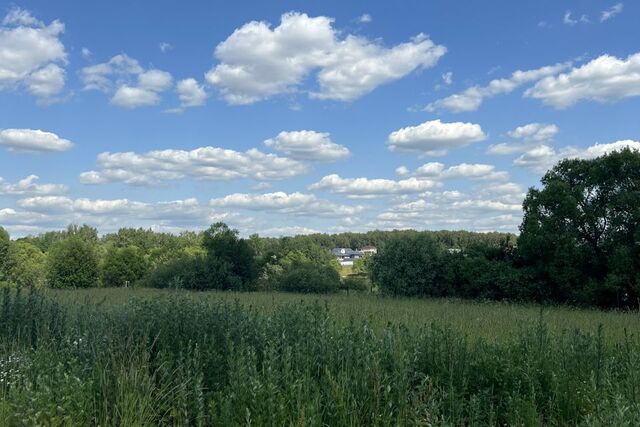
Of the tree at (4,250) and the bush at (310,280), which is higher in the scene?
the tree at (4,250)

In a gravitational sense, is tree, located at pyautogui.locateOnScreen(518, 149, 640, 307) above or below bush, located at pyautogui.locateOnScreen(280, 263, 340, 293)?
above

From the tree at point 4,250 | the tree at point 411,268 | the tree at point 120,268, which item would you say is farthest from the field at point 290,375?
the tree at point 4,250

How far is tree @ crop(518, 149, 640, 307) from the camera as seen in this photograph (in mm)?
25219

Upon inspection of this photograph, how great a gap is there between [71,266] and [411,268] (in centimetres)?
3846

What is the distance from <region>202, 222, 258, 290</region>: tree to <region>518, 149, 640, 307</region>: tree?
77.0ft

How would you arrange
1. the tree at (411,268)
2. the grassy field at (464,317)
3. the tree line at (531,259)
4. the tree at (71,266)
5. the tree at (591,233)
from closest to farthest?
the grassy field at (464,317)
the tree at (591,233)
the tree line at (531,259)
the tree at (411,268)
the tree at (71,266)

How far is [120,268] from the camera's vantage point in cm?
5491

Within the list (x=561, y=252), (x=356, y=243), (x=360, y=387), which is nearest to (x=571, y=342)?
(x=360, y=387)

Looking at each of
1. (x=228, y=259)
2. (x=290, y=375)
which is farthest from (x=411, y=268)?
(x=290, y=375)

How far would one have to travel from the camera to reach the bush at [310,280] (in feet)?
130

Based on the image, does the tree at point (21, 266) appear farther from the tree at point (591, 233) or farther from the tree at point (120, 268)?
the tree at point (591, 233)

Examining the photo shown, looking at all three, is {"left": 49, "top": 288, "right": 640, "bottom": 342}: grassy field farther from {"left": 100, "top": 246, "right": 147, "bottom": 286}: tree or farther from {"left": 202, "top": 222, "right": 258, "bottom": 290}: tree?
{"left": 100, "top": 246, "right": 147, "bottom": 286}: tree

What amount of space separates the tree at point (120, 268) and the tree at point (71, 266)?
3.89 ft

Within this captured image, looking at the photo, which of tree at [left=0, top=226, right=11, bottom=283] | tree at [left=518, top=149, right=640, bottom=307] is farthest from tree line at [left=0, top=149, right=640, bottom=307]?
tree at [left=0, top=226, right=11, bottom=283]
